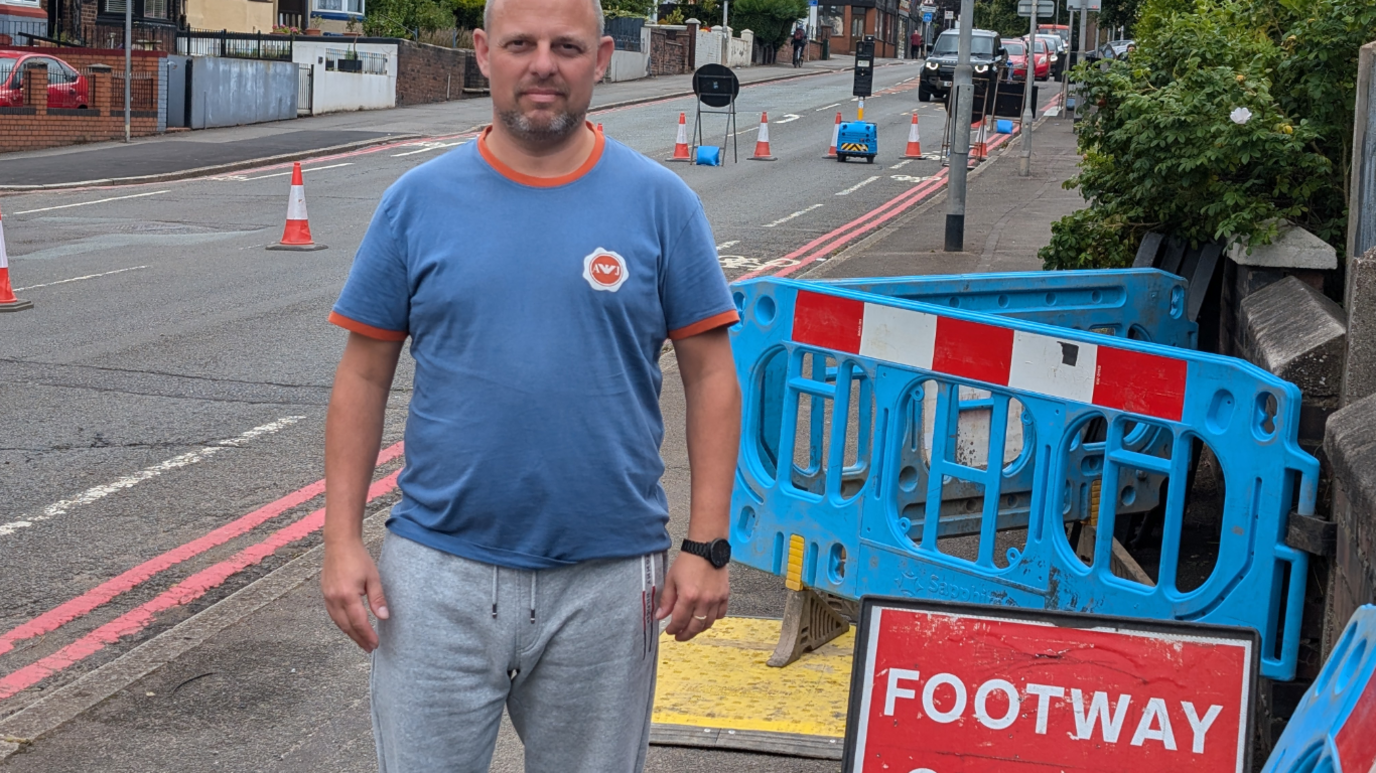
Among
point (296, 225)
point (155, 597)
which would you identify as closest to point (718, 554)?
point (155, 597)

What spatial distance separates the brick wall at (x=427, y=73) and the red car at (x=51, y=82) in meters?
11.4

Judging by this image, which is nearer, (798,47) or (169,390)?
(169,390)

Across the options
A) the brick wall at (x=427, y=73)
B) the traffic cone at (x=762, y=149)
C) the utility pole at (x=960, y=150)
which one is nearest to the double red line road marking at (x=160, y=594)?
the utility pole at (x=960, y=150)

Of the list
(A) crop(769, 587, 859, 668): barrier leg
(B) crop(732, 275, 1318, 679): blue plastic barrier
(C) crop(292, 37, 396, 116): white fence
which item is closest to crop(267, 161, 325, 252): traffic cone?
(B) crop(732, 275, 1318, 679): blue plastic barrier

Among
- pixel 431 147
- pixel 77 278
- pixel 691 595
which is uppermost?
pixel 431 147

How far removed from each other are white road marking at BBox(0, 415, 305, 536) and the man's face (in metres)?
4.88

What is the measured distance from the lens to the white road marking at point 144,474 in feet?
22.4

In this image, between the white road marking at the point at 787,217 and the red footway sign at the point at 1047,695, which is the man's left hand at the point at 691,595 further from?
the white road marking at the point at 787,217

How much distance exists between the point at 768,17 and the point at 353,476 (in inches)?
2512

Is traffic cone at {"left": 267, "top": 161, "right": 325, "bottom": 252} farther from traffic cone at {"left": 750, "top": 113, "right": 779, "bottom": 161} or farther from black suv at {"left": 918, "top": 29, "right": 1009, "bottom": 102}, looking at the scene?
black suv at {"left": 918, "top": 29, "right": 1009, "bottom": 102}

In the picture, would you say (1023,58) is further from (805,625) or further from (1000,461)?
(1000,461)

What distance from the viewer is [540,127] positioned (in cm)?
258

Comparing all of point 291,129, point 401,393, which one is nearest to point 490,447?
point 401,393

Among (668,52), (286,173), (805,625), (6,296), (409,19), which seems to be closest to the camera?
(805,625)
